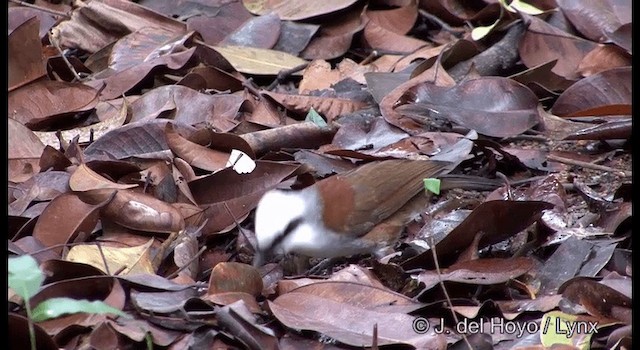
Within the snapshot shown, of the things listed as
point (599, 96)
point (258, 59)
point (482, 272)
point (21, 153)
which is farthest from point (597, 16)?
point (21, 153)

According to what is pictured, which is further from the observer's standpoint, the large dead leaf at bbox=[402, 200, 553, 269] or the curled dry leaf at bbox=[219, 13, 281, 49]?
the curled dry leaf at bbox=[219, 13, 281, 49]

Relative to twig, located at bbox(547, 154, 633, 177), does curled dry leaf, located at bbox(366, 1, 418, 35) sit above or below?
below

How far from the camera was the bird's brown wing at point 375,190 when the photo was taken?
4781 millimetres

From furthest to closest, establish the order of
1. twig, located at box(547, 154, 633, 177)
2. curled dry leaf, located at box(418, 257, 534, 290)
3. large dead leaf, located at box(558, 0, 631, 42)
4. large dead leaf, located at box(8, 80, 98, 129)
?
large dead leaf, located at box(558, 0, 631, 42)
large dead leaf, located at box(8, 80, 98, 129)
twig, located at box(547, 154, 633, 177)
curled dry leaf, located at box(418, 257, 534, 290)

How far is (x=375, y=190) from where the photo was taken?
16.1 feet

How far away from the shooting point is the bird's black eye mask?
14.1 feet

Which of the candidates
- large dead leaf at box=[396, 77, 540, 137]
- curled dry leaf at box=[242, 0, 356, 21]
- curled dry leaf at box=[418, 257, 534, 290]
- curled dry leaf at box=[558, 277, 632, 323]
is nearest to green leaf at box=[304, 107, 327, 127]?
large dead leaf at box=[396, 77, 540, 137]

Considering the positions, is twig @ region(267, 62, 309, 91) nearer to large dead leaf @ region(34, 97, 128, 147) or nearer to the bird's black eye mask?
large dead leaf @ region(34, 97, 128, 147)

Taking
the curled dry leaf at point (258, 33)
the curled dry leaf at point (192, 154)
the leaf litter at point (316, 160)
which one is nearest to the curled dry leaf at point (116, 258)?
the leaf litter at point (316, 160)

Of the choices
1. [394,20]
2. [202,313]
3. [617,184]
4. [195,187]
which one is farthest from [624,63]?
[202,313]

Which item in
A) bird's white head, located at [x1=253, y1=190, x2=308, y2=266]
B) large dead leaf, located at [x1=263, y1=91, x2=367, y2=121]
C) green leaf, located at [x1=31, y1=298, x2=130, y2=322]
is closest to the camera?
green leaf, located at [x1=31, y1=298, x2=130, y2=322]

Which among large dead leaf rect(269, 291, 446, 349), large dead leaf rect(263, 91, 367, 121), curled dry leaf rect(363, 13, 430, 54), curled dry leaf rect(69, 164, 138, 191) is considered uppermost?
curled dry leaf rect(69, 164, 138, 191)

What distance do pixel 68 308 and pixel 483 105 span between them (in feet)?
9.15

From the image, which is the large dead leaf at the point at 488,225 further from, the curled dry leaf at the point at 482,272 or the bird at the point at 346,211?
the bird at the point at 346,211
